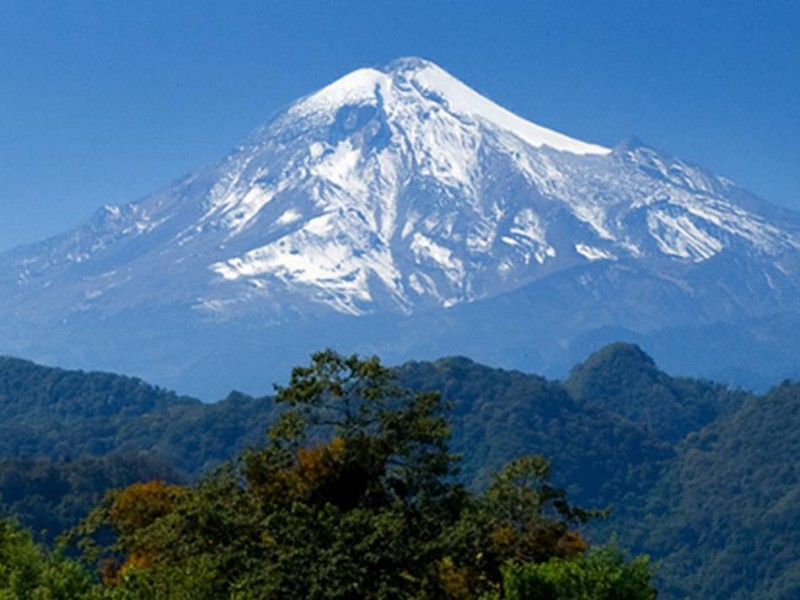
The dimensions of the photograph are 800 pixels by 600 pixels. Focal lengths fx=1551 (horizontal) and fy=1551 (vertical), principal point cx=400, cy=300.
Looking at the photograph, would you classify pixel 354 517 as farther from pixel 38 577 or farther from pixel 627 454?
pixel 627 454

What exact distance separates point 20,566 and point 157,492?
10.2 metres

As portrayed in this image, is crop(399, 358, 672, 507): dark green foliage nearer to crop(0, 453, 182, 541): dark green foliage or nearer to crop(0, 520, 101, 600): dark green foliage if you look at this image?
crop(0, 453, 182, 541): dark green foliage

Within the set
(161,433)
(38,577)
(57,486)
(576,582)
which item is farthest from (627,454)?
(576,582)

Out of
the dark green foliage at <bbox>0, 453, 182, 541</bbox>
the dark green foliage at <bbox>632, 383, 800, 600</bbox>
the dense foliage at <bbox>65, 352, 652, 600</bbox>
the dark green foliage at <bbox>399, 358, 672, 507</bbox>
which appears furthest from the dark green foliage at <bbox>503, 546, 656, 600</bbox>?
the dark green foliage at <bbox>399, 358, 672, 507</bbox>

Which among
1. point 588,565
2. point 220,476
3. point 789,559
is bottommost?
point 789,559

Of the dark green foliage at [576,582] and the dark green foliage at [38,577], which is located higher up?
the dark green foliage at [38,577]

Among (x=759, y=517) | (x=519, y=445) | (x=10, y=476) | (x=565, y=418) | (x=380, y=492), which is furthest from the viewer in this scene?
(x=565, y=418)

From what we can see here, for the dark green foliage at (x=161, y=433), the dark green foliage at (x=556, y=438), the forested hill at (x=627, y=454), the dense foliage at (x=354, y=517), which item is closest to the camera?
the dense foliage at (x=354, y=517)

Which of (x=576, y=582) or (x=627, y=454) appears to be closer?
(x=576, y=582)

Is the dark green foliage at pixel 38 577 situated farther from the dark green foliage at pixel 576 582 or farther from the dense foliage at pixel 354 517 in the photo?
the dark green foliage at pixel 576 582

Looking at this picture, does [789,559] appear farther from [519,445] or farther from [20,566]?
[20,566]

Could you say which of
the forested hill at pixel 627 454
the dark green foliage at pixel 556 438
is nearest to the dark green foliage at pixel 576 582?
the forested hill at pixel 627 454

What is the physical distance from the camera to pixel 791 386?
192 metres

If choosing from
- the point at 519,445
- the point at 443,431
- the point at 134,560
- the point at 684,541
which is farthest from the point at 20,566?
the point at 519,445
